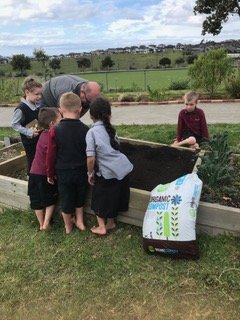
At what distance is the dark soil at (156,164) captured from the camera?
5035mm

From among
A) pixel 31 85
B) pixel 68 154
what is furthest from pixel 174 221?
pixel 31 85

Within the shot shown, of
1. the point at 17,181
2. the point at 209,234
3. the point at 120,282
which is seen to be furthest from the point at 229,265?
the point at 17,181

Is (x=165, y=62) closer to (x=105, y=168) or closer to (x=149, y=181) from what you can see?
(x=149, y=181)

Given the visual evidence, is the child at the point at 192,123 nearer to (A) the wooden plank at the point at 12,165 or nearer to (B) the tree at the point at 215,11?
(A) the wooden plank at the point at 12,165

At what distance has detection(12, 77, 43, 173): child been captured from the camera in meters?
4.93

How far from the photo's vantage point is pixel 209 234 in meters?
4.06

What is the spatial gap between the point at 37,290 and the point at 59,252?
0.59 meters

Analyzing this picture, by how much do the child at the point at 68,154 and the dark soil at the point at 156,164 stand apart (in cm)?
80

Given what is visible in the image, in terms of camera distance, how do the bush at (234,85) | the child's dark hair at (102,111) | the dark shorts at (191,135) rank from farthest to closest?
the bush at (234,85)
the dark shorts at (191,135)
the child's dark hair at (102,111)

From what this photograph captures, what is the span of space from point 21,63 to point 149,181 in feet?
86.3

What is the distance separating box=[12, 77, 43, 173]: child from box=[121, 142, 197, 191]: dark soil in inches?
50.1

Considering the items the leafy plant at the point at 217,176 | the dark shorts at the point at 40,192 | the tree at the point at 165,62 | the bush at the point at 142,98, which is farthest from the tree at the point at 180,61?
the dark shorts at the point at 40,192

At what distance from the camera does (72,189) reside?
14.4 feet

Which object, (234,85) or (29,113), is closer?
(29,113)
